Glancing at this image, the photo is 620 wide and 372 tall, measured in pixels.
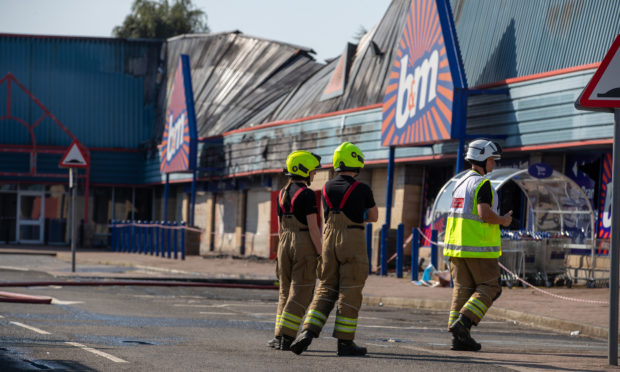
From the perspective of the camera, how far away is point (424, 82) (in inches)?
887

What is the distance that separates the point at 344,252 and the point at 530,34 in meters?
13.9

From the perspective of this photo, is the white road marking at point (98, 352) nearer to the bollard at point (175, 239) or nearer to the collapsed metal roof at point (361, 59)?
the collapsed metal roof at point (361, 59)

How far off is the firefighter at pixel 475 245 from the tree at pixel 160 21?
64157 mm

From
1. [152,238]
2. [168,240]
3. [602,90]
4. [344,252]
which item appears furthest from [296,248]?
[152,238]

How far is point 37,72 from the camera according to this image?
148 ft

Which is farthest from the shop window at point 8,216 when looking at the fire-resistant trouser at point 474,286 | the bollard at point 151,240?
the fire-resistant trouser at point 474,286

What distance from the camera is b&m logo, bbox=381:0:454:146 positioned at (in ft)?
70.9

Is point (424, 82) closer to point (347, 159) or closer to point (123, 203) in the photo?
point (347, 159)

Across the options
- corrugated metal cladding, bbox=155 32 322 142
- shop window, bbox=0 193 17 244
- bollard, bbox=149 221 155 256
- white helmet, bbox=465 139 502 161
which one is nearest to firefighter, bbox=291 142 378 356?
white helmet, bbox=465 139 502 161

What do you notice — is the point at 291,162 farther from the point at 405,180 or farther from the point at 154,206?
the point at 154,206

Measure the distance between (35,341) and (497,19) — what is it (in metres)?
16.3

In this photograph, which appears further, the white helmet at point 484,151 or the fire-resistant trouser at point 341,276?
the white helmet at point 484,151

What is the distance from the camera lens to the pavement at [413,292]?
13.4 metres

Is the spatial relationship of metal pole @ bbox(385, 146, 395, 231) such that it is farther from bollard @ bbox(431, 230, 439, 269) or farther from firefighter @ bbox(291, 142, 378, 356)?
firefighter @ bbox(291, 142, 378, 356)
